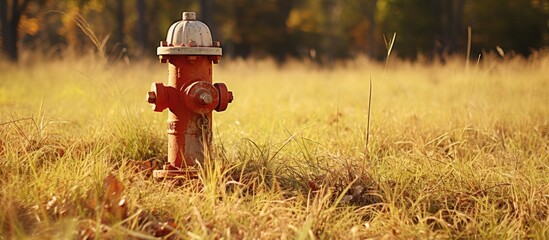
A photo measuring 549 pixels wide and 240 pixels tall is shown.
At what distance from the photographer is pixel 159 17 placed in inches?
1280

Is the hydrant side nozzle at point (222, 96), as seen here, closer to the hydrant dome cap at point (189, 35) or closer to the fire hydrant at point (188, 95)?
the fire hydrant at point (188, 95)

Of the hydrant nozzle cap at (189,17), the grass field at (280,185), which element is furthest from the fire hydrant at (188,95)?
the grass field at (280,185)

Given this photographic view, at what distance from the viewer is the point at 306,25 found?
3109 cm

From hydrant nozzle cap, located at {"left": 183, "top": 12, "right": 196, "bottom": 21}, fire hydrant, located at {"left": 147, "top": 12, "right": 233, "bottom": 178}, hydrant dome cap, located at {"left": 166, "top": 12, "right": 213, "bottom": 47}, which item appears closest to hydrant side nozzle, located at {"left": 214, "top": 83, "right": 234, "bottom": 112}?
fire hydrant, located at {"left": 147, "top": 12, "right": 233, "bottom": 178}

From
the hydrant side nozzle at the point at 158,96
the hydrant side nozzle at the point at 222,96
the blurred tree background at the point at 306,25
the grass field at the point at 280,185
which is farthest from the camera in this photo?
the blurred tree background at the point at 306,25

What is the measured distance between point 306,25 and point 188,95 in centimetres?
2896

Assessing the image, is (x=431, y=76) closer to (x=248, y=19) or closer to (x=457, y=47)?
(x=457, y=47)

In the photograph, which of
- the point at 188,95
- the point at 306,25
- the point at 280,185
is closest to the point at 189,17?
the point at 188,95

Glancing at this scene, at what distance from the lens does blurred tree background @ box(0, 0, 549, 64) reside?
17.6 meters

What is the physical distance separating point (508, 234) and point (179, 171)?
1.49m

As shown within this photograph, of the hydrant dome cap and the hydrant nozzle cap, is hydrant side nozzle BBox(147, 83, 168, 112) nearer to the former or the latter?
the hydrant dome cap

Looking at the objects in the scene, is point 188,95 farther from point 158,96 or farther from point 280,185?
point 280,185

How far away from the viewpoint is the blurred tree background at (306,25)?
1758 centimetres

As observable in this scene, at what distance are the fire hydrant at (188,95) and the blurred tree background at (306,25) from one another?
11138 millimetres
